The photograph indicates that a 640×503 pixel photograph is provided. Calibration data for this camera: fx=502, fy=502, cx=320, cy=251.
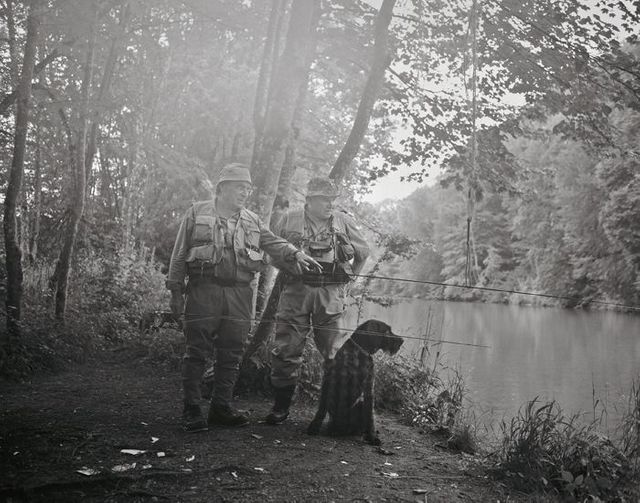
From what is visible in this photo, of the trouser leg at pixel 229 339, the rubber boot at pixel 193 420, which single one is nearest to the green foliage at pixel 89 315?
the rubber boot at pixel 193 420

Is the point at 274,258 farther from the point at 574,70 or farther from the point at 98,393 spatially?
the point at 574,70

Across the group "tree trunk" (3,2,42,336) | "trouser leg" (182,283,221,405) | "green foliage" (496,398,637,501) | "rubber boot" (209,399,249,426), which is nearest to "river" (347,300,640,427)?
"green foliage" (496,398,637,501)

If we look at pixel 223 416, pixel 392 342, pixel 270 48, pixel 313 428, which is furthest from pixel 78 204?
pixel 392 342

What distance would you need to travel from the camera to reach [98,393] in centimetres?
520

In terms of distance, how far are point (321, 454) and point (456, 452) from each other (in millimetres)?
1339

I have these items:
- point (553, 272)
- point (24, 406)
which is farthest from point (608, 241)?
point (24, 406)

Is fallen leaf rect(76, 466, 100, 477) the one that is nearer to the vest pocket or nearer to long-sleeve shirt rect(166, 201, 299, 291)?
long-sleeve shirt rect(166, 201, 299, 291)

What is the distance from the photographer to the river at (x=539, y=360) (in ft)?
28.9

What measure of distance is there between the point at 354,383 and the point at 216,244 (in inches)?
63.0

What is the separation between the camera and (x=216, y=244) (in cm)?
408

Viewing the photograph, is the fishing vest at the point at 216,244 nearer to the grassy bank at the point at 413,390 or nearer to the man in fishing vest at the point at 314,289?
the man in fishing vest at the point at 314,289

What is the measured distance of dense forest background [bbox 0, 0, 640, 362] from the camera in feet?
19.0

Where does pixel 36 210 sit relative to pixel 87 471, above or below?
above

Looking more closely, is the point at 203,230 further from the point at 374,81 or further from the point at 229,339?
the point at 374,81
